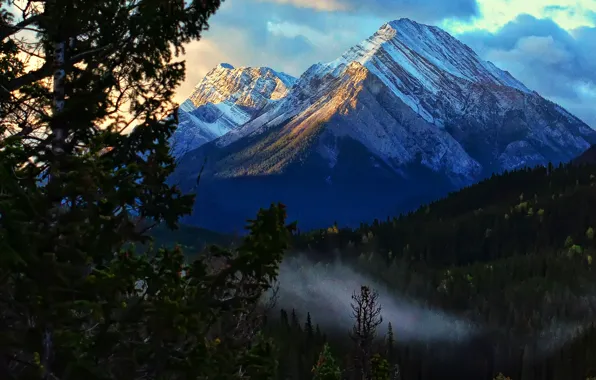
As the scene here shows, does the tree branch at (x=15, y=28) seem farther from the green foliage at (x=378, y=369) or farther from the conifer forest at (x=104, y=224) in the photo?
the green foliage at (x=378, y=369)

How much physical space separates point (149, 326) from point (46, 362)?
1.54 meters

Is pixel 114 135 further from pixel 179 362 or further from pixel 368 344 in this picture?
pixel 368 344

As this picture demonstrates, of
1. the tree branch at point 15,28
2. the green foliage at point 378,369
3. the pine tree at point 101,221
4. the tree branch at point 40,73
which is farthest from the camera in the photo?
the green foliage at point 378,369

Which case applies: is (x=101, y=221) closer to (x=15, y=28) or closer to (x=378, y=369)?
(x=15, y=28)

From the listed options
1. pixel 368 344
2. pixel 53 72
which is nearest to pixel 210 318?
pixel 53 72

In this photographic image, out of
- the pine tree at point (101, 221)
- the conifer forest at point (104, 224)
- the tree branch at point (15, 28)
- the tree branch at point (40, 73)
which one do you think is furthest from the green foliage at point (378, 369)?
the tree branch at point (15, 28)

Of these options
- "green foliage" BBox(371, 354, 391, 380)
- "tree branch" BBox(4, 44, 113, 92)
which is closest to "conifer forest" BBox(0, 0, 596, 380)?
"tree branch" BBox(4, 44, 113, 92)

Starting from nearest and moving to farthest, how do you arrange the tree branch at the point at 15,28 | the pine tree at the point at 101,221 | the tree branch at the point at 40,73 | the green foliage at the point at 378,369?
the pine tree at the point at 101,221 → the tree branch at the point at 15,28 → the tree branch at the point at 40,73 → the green foliage at the point at 378,369

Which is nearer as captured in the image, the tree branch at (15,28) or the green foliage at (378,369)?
the tree branch at (15,28)

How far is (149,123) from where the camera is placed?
13133 mm

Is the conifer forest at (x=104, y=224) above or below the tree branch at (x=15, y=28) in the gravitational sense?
below

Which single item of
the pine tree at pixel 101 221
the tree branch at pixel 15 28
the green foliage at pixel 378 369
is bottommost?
the green foliage at pixel 378 369

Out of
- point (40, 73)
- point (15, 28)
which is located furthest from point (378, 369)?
point (15, 28)

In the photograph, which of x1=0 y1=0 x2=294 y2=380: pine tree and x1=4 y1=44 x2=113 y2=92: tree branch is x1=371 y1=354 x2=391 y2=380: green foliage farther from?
x1=4 y1=44 x2=113 y2=92: tree branch
